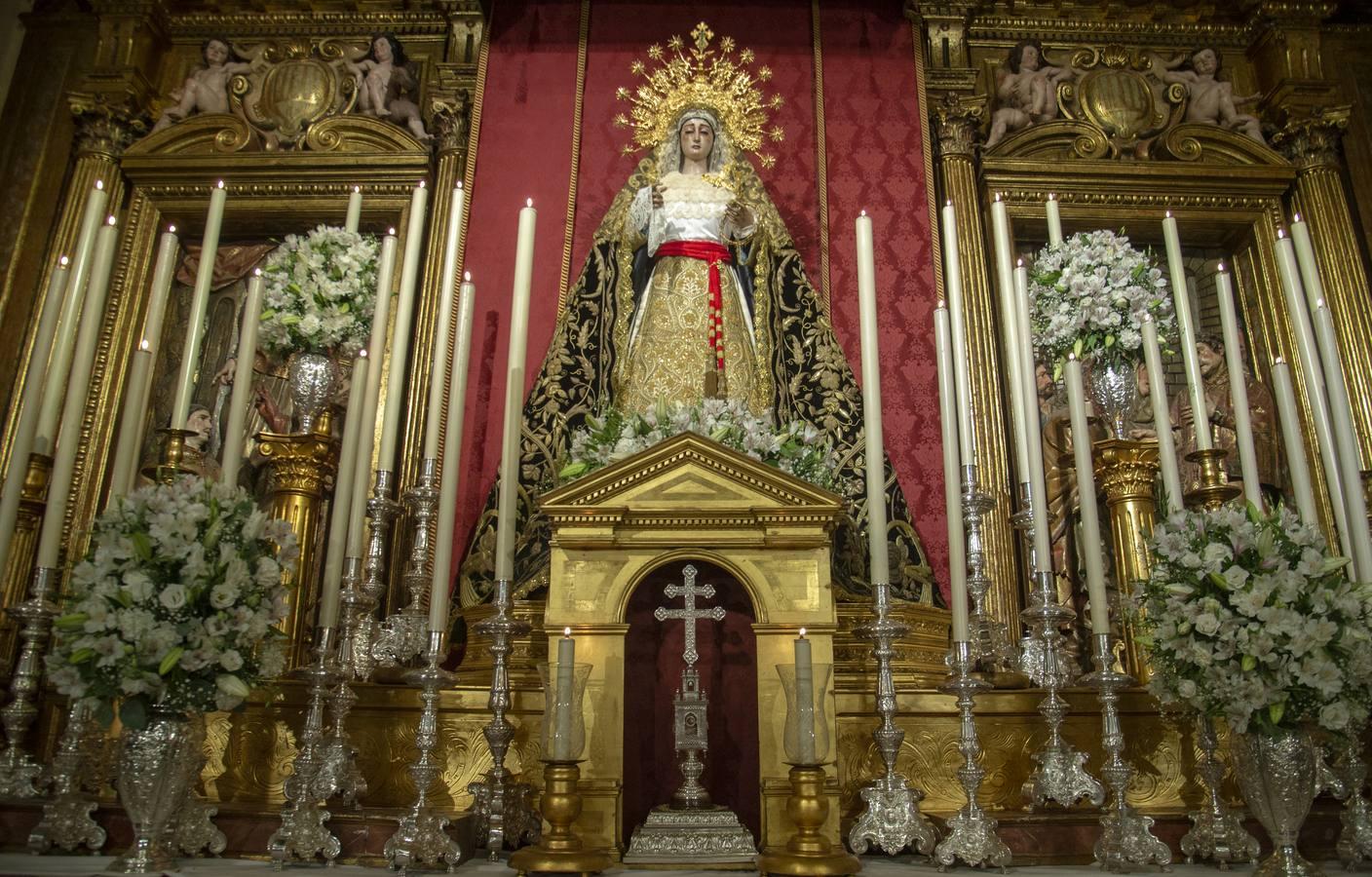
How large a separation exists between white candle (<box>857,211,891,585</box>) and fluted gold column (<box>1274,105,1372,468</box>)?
3.10m

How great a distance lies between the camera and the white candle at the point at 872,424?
313 centimetres

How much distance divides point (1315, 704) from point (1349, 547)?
3.22 feet

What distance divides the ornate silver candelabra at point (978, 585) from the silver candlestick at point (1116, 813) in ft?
1.20

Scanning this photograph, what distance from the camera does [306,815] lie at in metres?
2.87

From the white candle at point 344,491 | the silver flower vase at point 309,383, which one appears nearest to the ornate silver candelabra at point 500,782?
the white candle at point 344,491

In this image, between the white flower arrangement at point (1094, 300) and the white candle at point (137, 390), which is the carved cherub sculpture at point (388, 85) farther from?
the white flower arrangement at point (1094, 300)

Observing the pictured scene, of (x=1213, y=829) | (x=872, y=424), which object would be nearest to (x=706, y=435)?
(x=872, y=424)

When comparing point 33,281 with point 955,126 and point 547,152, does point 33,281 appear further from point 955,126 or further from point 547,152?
point 955,126

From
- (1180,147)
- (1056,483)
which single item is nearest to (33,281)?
(1056,483)

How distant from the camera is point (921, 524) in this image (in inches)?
204

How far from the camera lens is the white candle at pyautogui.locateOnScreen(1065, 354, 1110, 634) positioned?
3076 millimetres

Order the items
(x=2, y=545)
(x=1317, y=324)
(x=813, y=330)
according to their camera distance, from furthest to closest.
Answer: (x=813, y=330)
(x=1317, y=324)
(x=2, y=545)

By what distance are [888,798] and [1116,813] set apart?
1.94 feet

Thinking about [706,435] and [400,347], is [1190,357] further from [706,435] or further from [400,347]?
[400,347]
